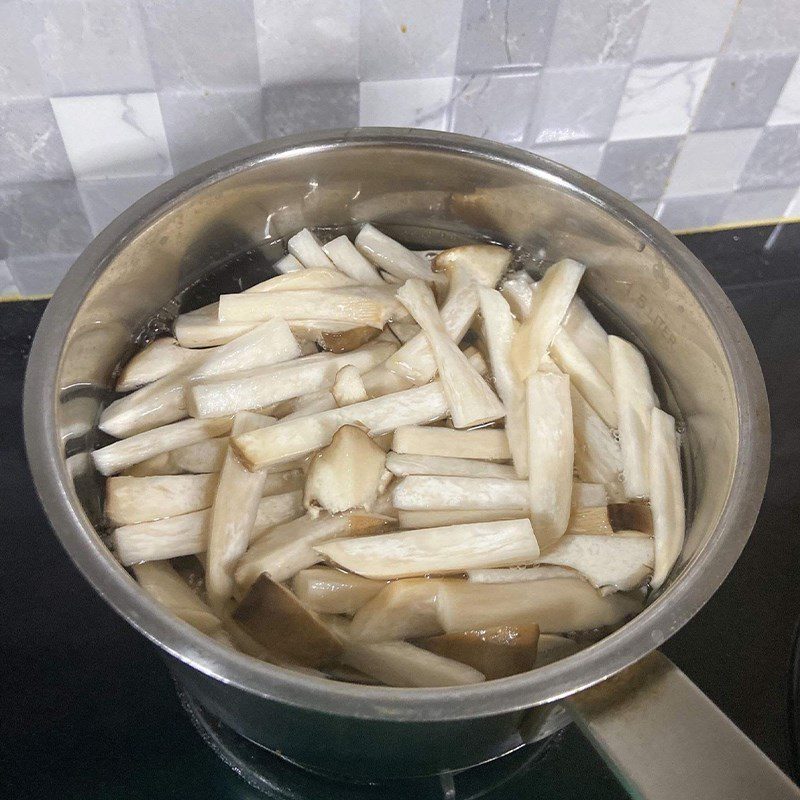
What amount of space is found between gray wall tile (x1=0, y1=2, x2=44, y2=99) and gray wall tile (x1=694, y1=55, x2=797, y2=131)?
567mm

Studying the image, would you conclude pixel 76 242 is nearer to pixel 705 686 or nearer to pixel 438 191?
pixel 438 191

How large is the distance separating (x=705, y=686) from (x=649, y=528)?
13cm

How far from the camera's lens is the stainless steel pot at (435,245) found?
0.37m

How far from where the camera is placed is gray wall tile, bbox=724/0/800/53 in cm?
69

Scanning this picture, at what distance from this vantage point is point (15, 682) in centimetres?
54

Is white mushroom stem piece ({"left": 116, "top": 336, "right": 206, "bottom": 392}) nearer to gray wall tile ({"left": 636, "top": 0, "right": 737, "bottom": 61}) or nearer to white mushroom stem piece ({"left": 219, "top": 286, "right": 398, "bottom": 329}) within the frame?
white mushroom stem piece ({"left": 219, "top": 286, "right": 398, "bottom": 329})

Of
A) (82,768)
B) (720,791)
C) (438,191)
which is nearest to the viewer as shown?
(720,791)

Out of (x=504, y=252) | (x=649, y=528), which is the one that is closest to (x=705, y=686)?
(x=649, y=528)

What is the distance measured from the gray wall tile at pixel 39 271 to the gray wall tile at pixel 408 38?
32cm

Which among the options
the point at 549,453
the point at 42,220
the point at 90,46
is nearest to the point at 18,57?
the point at 90,46

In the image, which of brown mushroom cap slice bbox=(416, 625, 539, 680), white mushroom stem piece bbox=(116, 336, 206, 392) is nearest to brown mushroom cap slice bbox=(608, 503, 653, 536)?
brown mushroom cap slice bbox=(416, 625, 539, 680)

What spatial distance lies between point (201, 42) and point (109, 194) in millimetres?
162

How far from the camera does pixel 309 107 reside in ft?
2.20

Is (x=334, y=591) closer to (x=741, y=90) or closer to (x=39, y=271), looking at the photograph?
(x=39, y=271)
